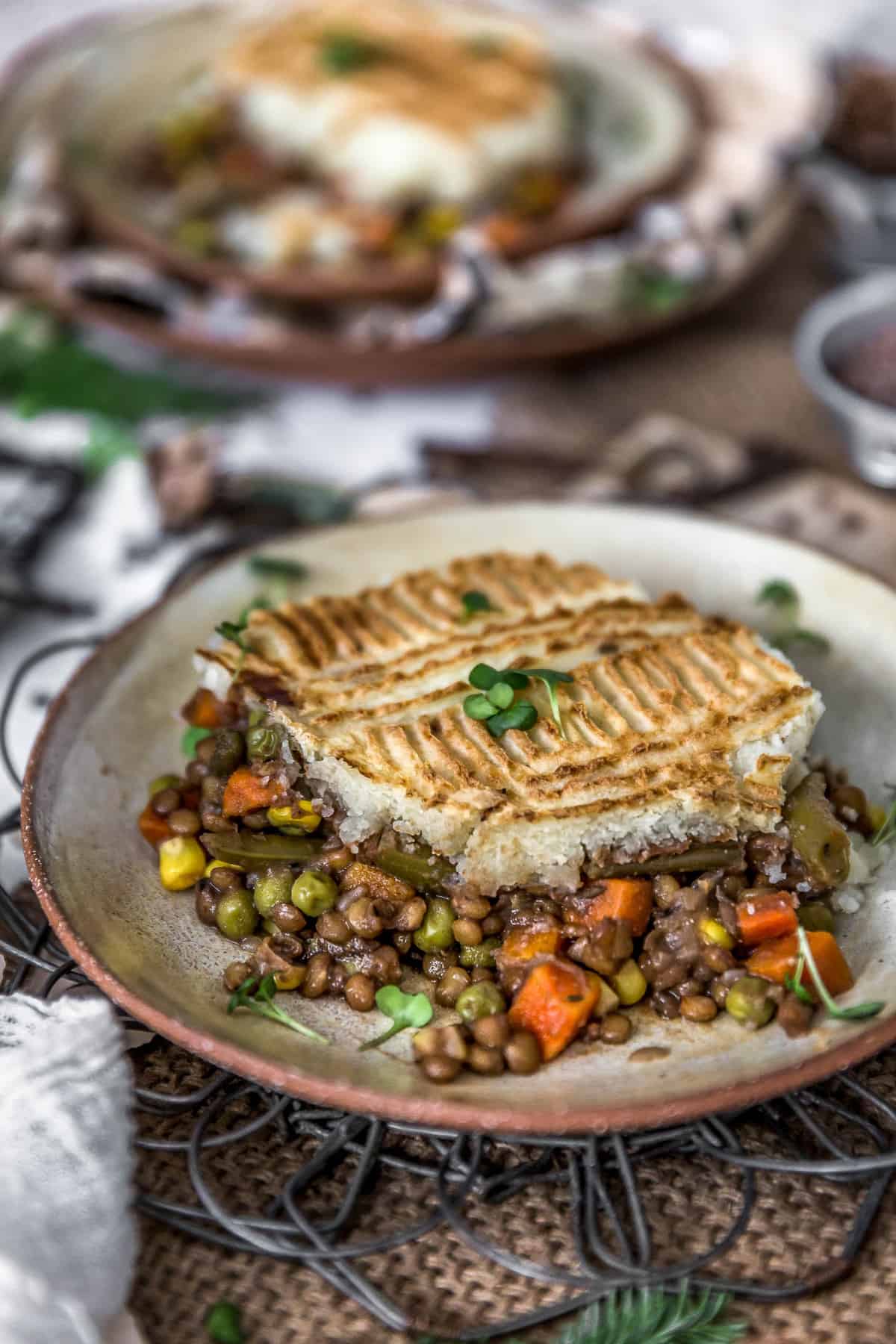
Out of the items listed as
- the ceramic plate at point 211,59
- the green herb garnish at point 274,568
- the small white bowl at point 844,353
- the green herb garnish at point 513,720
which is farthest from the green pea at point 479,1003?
the ceramic plate at point 211,59

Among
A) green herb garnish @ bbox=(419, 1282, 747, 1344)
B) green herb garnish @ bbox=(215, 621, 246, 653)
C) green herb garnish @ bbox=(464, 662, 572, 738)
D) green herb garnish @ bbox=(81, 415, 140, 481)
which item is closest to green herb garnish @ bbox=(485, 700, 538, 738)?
green herb garnish @ bbox=(464, 662, 572, 738)

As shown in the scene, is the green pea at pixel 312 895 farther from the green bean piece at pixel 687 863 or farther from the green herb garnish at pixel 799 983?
the green herb garnish at pixel 799 983

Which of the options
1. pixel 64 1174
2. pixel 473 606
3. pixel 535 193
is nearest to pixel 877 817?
pixel 473 606

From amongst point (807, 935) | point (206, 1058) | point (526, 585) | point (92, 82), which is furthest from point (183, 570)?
point (92, 82)

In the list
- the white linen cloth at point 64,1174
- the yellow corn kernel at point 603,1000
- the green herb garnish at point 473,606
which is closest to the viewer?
the white linen cloth at point 64,1174

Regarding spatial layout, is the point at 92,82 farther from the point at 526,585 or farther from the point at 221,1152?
the point at 221,1152

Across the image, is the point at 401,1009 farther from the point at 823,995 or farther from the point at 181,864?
the point at 823,995

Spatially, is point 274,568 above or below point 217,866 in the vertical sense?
above
